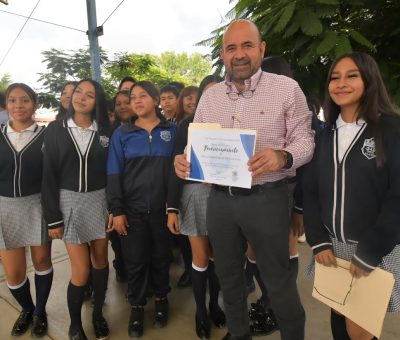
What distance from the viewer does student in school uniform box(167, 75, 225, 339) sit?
2.21 meters

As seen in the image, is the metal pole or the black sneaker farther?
the metal pole

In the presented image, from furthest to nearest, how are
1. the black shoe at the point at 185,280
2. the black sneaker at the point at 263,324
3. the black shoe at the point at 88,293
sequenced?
the black shoe at the point at 185,280 → the black shoe at the point at 88,293 → the black sneaker at the point at 263,324

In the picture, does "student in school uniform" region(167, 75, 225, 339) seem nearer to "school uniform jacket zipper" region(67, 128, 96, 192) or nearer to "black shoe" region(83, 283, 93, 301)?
"school uniform jacket zipper" region(67, 128, 96, 192)

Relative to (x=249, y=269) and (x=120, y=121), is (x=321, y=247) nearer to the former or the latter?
(x=249, y=269)

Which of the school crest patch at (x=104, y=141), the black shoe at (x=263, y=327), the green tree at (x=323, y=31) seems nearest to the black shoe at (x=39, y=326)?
the school crest patch at (x=104, y=141)

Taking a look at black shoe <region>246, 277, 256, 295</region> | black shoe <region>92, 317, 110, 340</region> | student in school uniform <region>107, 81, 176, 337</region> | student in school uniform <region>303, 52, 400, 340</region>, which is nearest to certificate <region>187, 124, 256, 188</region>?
student in school uniform <region>303, 52, 400, 340</region>

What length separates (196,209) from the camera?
88.7 inches

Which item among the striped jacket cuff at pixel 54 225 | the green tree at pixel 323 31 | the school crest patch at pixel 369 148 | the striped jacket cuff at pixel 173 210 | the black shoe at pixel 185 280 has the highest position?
the green tree at pixel 323 31

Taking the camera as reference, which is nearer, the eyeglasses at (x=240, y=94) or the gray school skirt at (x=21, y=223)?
the eyeglasses at (x=240, y=94)

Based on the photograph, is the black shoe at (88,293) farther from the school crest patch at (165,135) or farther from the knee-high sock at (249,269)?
the school crest patch at (165,135)

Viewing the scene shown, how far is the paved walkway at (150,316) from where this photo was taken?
233cm

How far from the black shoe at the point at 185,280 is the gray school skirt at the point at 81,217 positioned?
1172 mm

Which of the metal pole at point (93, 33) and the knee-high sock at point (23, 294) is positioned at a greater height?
the metal pole at point (93, 33)

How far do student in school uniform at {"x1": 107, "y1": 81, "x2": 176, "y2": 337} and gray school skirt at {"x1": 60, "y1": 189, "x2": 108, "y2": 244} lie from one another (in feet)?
0.35
